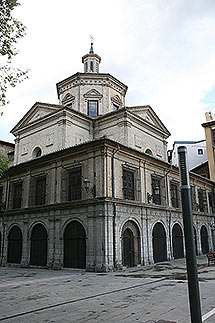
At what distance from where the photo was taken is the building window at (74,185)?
693 inches

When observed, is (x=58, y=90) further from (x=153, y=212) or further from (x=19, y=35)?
(x=19, y=35)

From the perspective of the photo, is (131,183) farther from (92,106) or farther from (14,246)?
(92,106)

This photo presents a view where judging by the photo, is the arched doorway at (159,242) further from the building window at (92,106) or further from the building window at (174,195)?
the building window at (92,106)

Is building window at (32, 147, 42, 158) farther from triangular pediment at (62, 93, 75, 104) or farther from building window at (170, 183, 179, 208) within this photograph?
building window at (170, 183, 179, 208)

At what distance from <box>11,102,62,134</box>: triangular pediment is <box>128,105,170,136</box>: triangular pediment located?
6912mm

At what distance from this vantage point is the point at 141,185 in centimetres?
1891

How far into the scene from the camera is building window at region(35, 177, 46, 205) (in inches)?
772

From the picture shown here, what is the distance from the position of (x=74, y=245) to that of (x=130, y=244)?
134 inches

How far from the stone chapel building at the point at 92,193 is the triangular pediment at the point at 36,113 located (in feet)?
0.30

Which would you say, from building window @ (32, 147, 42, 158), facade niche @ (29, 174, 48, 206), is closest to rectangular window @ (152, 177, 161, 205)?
facade niche @ (29, 174, 48, 206)

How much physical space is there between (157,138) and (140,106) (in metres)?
3.57

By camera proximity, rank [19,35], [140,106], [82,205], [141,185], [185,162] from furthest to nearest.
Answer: [140,106]
[141,185]
[82,205]
[19,35]
[185,162]

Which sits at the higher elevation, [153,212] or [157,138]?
[157,138]

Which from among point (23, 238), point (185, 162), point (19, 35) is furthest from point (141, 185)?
point (185, 162)
